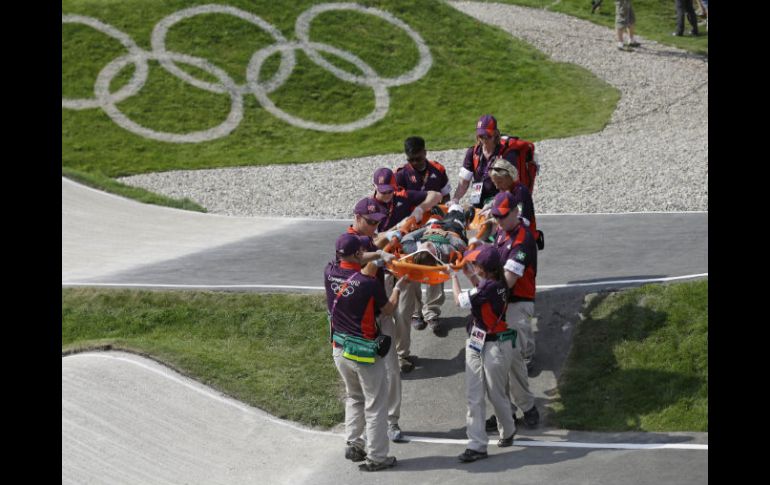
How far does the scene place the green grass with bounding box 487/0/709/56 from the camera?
35062 millimetres

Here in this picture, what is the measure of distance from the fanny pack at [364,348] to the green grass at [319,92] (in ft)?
57.3

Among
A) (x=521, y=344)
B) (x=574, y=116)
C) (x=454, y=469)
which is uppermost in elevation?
(x=574, y=116)

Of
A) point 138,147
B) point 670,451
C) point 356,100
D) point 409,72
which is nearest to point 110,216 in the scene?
point 138,147

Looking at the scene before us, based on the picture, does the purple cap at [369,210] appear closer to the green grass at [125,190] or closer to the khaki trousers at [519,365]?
the khaki trousers at [519,365]

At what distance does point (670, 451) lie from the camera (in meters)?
10.6

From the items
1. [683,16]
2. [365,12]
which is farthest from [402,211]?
[683,16]

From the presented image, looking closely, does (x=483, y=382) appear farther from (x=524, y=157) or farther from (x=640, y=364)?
(x=524, y=157)

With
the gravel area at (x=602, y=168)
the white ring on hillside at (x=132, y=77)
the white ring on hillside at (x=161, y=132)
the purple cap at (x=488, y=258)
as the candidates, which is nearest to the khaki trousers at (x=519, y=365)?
the purple cap at (x=488, y=258)

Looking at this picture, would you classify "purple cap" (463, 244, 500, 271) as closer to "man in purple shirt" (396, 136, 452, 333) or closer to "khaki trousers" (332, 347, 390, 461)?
"khaki trousers" (332, 347, 390, 461)

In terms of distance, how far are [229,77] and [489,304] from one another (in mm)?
23100

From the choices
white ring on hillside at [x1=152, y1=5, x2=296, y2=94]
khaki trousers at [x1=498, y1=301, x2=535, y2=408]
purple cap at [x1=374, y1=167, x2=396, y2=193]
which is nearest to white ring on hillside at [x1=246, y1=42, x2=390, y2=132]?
white ring on hillside at [x1=152, y1=5, x2=296, y2=94]

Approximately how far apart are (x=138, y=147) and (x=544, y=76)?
13780 millimetres

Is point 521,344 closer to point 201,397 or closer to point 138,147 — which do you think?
point 201,397

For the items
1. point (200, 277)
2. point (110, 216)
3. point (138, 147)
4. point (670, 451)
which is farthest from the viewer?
point (138, 147)
